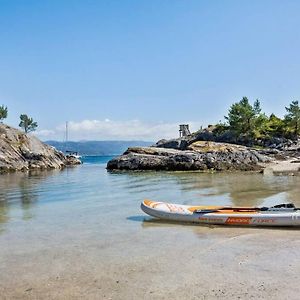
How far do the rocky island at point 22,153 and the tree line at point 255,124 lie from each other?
3312cm

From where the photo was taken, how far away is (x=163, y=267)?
10508 mm

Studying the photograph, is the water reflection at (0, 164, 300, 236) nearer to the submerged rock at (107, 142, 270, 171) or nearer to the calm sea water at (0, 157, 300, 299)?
the calm sea water at (0, 157, 300, 299)

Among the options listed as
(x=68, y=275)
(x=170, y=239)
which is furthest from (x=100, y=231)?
(x=68, y=275)

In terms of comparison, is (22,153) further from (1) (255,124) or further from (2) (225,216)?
(2) (225,216)

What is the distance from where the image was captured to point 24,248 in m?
12.9

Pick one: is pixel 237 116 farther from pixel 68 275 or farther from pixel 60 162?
pixel 68 275

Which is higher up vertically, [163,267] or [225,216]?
[225,216]

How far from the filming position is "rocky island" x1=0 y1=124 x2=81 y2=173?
61.1 metres

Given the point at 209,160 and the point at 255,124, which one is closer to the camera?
the point at 209,160

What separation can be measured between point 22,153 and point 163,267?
59.5m

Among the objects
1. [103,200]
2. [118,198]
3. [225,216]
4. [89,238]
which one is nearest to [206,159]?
[118,198]

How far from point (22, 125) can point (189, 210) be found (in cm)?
10291

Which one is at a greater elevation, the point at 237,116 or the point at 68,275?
the point at 237,116

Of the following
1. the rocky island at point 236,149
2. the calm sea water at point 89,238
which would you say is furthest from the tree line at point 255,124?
the calm sea water at point 89,238
